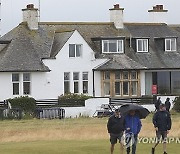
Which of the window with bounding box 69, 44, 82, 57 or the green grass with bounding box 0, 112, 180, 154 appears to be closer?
the green grass with bounding box 0, 112, 180, 154

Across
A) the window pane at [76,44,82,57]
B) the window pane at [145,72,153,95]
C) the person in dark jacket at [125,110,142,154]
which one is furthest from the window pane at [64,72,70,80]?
the person in dark jacket at [125,110,142,154]

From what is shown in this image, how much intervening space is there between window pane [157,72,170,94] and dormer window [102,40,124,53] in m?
4.27

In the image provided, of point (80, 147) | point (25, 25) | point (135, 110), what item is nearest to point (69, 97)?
point (25, 25)

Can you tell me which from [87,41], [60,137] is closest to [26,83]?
[87,41]

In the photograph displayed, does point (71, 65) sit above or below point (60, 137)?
above

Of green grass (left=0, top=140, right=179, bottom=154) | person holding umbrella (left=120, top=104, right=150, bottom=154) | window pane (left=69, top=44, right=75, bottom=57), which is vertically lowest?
green grass (left=0, top=140, right=179, bottom=154)

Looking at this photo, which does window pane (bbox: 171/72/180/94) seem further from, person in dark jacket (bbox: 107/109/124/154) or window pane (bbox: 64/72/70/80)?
person in dark jacket (bbox: 107/109/124/154)

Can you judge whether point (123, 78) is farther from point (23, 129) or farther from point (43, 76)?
point (23, 129)

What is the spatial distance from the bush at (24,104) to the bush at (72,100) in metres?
2.90

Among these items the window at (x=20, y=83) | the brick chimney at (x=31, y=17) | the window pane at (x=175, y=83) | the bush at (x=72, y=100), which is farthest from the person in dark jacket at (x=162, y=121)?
the window pane at (x=175, y=83)

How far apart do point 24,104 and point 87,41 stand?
36.7 feet

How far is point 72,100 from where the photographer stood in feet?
203

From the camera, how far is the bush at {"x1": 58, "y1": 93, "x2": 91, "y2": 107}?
6172 cm

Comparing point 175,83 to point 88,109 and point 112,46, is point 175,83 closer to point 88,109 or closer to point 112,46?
point 112,46
